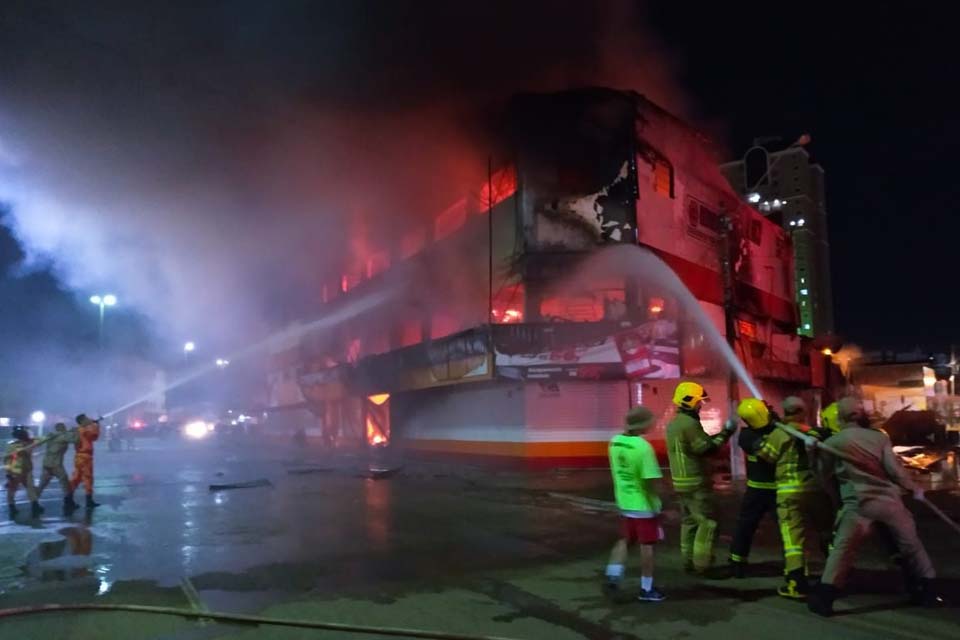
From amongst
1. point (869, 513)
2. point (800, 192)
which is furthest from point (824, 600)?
point (800, 192)

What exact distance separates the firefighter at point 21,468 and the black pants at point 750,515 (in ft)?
33.4

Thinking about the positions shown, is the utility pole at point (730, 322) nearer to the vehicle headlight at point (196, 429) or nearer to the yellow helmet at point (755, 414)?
the yellow helmet at point (755, 414)

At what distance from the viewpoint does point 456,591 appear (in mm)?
5613

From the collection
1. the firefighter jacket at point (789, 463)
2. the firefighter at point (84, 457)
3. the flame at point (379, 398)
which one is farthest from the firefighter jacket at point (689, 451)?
the flame at point (379, 398)

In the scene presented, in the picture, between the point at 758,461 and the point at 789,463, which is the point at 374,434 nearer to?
the point at 758,461

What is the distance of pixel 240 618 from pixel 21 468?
8.40 m

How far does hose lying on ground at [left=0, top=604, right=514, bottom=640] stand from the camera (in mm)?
4363

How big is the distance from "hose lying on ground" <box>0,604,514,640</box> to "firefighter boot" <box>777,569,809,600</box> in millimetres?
2330

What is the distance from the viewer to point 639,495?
16.9 ft

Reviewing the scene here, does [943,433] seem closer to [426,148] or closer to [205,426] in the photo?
[426,148]

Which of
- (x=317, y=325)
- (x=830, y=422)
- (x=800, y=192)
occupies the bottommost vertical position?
(x=830, y=422)

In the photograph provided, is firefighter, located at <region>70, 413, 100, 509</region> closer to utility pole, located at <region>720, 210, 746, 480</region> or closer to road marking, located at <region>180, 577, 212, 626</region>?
road marking, located at <region>180, 577, 212, 626</region>

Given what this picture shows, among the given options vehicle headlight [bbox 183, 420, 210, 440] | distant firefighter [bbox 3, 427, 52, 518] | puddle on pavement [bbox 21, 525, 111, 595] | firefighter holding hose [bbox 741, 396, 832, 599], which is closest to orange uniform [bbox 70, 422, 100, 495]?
distant firefighter [bbox 3, 427, 52, 518]

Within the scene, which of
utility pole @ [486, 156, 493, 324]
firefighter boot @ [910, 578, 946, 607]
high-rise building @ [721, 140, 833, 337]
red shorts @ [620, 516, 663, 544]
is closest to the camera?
firefighter boot @ [910, 578, 946, 607]
